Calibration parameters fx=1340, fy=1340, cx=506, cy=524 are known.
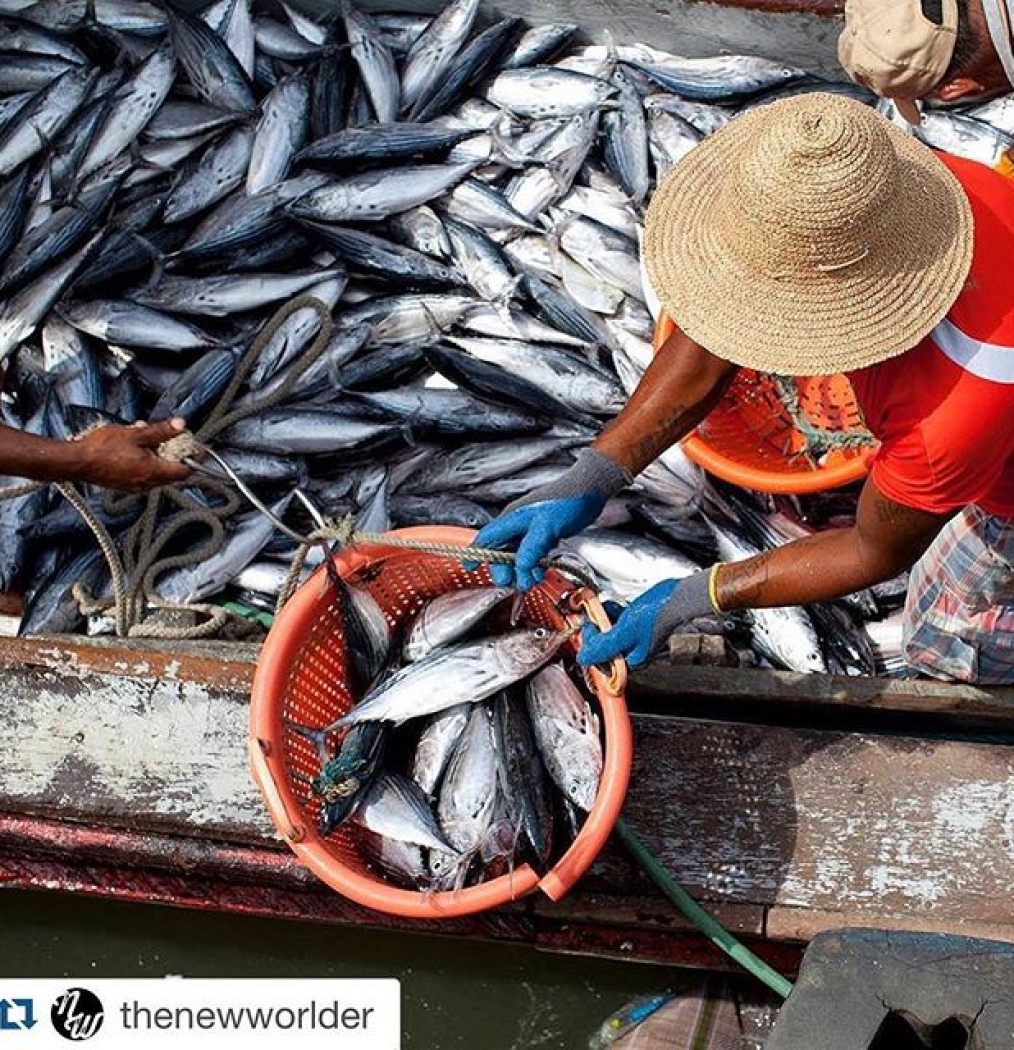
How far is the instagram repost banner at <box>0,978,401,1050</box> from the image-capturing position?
397 cm

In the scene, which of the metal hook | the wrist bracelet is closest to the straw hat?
the wrist bracelet

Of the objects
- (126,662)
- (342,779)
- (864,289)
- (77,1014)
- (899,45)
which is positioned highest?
(899,45)

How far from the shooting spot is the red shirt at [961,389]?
2.43 meters

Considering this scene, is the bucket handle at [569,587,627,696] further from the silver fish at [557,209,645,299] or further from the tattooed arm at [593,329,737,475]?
the silver fish at [557,209,645,299]

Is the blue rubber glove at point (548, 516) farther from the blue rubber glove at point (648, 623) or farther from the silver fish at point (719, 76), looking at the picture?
the silver fish at point (719, 76)

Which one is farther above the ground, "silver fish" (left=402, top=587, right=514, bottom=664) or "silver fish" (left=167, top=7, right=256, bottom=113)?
"silver fish" (left=167, top=7, right=256, bottom=113)

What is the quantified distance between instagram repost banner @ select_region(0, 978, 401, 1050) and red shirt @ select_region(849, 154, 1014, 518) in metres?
2.36

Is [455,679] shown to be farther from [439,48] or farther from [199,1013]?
[439,48]

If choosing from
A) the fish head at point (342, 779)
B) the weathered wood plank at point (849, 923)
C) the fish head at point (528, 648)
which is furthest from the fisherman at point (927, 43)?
the weathered wood plank at point (849, 923)

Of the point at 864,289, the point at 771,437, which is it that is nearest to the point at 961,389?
the point at 864,289

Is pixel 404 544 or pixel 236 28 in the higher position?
pixel 236 28

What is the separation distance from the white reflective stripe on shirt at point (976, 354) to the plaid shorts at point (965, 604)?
905mm

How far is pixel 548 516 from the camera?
309 centimetres

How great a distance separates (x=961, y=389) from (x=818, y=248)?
0.42 m
